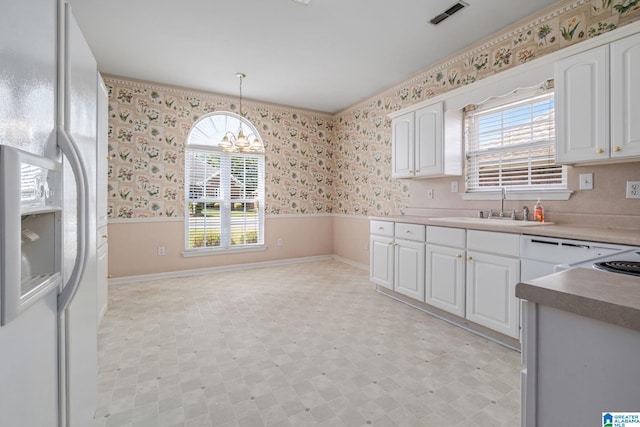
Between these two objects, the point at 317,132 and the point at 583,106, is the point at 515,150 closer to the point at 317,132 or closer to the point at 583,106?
the point at 583,106

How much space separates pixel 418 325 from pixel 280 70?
3.33m

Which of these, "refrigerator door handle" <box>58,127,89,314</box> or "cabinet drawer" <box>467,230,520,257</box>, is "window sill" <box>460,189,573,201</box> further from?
"refrigerator door handle" <box>58,127,89,314</box>

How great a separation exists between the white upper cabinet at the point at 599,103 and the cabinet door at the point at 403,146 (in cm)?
147

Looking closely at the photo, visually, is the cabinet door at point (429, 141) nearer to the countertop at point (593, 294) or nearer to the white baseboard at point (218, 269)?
the white baseboard at point (218, 269)

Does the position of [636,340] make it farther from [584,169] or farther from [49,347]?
[584,169]

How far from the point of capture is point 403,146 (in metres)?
3.68

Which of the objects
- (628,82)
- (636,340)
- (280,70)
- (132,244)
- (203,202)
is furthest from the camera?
(203,202)

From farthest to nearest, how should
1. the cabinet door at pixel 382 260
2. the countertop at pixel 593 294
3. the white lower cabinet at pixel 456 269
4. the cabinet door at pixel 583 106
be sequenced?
the cabinet door at pixel 382 260 → the white lower cabinet at pixel 456 269 → the cabinet door at pixel 583 106 → the countertop at pixel 593 294

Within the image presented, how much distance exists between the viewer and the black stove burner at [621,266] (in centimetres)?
92

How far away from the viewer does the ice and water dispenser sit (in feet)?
2.17

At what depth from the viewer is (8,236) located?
67 centimetres

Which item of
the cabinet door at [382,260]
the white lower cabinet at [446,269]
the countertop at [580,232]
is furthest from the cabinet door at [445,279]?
the cabinet door at [382,260]

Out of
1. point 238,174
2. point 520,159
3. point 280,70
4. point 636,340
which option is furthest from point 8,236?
point 238,174

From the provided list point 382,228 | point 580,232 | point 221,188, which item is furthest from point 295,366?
point 221,188
